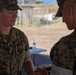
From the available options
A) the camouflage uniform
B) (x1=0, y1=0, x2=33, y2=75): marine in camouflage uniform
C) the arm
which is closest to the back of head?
(x1=0, y1=0, x2=33, y2=75): marine in camouflage uniform

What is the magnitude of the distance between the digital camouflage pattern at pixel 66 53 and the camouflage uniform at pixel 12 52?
79 cm

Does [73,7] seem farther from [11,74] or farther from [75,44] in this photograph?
[11,74]

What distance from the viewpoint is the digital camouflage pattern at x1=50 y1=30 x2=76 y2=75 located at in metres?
1.18

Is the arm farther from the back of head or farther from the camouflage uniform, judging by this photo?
the back of head

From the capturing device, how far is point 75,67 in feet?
3.89

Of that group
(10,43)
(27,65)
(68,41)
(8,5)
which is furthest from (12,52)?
(68,41)

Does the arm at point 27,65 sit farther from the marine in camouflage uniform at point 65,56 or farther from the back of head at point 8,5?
the marine in camouflage uniform at point 65,56

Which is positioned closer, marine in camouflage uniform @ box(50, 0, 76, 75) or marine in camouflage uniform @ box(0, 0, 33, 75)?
marine in camouflage uniform @ box(50, 0, 76, 75)

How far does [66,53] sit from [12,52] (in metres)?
0.86

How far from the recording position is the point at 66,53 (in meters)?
1.19

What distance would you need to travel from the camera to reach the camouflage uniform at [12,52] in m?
1.94

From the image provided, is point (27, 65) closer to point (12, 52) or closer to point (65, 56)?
point (12, 52)

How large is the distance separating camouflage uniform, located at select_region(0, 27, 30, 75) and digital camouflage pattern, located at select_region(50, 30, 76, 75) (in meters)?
0.79

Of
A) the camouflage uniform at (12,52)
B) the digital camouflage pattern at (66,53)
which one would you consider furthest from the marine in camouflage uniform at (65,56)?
the camouflage uniform at (12,52)
